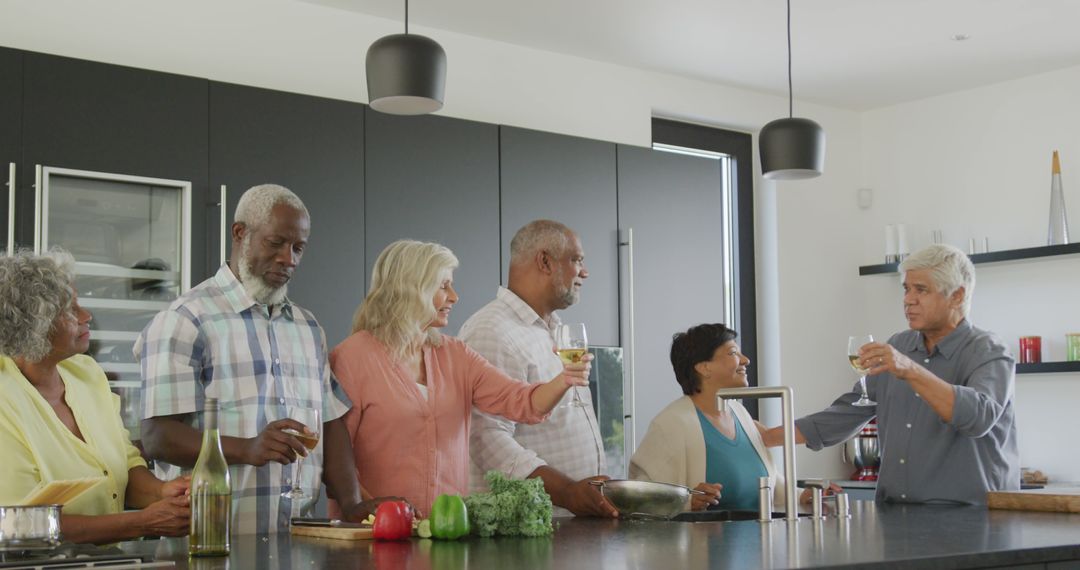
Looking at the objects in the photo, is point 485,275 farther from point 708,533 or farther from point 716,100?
point 708,533

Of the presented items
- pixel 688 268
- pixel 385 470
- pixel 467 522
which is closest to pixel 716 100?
pixel 688 268

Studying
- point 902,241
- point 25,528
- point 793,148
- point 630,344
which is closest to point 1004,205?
point 902,241

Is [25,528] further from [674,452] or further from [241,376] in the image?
[674,452]

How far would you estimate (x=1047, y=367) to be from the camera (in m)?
5.58

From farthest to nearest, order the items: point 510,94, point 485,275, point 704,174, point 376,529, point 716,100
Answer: point 716,100 < point 704,174 < point 510,94 < point 485,275 < point 376,529

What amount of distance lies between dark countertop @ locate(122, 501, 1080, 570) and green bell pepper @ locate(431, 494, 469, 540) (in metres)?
0.03

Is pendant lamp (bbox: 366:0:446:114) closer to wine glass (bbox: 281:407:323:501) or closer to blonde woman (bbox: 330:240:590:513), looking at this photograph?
blonde woman (bbox: 330:240:590:513)

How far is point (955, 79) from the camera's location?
5938 millimetres

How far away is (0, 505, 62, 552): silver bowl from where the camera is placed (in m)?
1.82

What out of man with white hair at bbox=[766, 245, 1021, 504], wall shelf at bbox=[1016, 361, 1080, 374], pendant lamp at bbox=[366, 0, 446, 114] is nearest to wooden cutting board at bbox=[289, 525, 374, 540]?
pendant lamp at bbox=[366, 0, 446, 114]

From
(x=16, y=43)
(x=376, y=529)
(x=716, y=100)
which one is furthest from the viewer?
(x=716, y=100)

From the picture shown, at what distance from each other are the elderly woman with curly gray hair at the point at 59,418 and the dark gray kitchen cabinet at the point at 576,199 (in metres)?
2.44

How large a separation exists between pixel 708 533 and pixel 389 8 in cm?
300

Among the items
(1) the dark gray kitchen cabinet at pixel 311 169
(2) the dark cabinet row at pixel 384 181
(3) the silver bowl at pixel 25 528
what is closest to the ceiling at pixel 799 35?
(2) the dark cabinet row at pixel 384 181
